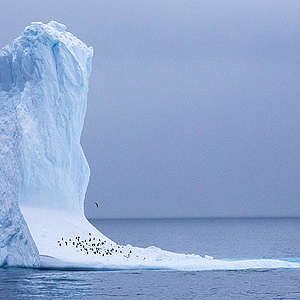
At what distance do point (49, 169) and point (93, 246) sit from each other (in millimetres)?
4666

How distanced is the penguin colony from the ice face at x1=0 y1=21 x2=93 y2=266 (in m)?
1.55

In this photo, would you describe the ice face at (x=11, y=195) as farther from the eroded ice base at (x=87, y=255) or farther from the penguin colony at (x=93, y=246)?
the penguin colony at (x=93, y=246)

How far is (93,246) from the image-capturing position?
43031 mm

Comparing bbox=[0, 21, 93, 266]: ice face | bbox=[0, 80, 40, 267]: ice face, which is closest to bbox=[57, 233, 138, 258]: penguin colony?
bbox=[0, 21, 93, 266]: ice face

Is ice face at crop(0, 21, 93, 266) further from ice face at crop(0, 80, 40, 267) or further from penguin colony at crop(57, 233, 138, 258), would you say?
penguin colony at crop(57, 233, 138, 258)

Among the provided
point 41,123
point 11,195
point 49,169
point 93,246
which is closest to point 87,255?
point 93,246

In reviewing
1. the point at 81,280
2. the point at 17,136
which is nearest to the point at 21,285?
the point at 81,280

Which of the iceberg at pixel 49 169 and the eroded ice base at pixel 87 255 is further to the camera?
the iceberg at pixel 49 169

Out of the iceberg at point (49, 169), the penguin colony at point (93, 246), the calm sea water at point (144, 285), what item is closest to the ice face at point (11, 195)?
the iceberg at point (49, 169)

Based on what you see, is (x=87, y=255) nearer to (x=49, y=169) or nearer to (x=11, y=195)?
(x=11, y=195)

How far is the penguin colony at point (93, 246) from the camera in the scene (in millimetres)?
42031

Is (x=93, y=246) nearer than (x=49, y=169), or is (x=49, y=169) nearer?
(x=93, y=246)

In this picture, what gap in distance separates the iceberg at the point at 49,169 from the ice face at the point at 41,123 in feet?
0.15

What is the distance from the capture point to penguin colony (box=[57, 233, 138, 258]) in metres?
42.0
